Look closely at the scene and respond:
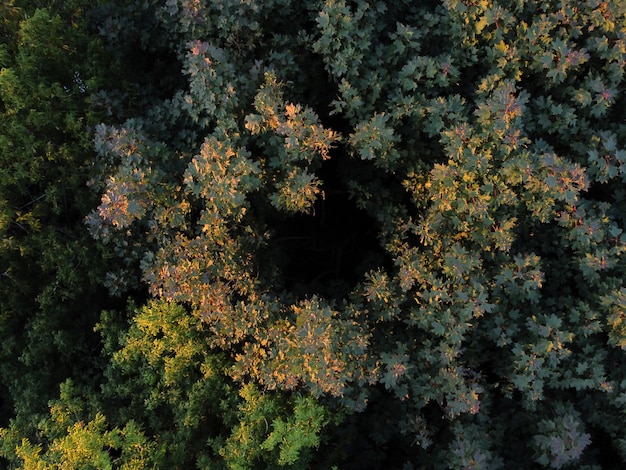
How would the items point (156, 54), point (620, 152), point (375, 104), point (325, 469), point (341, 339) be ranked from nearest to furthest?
point (620, 152)
point (341, 339)
point (375, 104)
point (325, 469)
point (156, 54)

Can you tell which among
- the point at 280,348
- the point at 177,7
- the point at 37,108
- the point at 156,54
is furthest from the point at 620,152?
the point at 37,108

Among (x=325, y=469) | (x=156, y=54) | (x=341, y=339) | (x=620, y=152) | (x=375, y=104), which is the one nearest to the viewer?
(x=620, y=152)

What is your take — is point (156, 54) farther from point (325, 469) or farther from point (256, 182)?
point (325, 469)

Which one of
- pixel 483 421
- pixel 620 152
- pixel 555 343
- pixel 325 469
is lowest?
pixel 325 469

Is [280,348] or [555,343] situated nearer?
[555,343]

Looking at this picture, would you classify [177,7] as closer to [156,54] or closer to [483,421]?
[156,54]

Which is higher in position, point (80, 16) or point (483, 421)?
point (80, 16)
